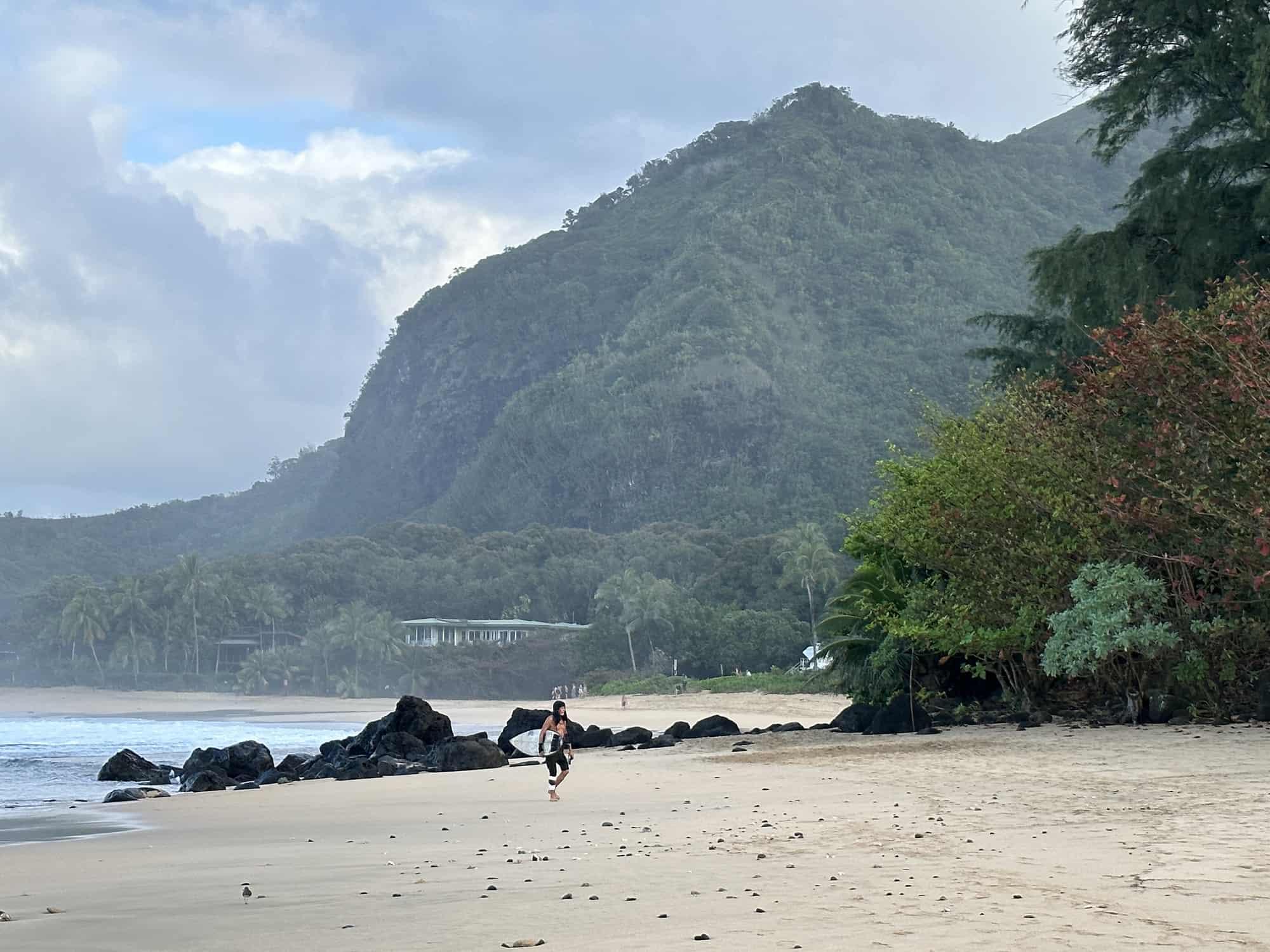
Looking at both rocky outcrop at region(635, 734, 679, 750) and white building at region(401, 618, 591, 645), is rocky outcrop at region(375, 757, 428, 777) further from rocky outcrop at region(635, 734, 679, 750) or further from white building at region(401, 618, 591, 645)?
white building at region(401, 618, 591, 645)

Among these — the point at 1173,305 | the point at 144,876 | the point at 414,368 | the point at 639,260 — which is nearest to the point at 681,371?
the point at 639,260

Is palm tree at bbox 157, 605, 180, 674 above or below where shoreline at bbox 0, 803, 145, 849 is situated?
above

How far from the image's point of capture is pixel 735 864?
727 centimetres

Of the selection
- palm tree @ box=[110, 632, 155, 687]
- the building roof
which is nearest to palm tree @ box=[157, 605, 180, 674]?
palm tree @ box=[110, 632, 155, 687]

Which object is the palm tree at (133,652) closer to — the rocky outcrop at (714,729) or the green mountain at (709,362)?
the green mountain at (709,362)

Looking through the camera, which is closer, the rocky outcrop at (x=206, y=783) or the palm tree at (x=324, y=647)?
the rocky outcrop at (x=206, y=783)

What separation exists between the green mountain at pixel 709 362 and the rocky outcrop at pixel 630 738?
278 ft

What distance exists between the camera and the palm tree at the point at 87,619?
105m

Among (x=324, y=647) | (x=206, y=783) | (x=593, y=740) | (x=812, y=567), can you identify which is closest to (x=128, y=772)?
(x=206, y=783)

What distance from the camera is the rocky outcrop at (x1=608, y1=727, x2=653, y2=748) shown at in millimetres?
22500

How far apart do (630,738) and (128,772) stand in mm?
8584

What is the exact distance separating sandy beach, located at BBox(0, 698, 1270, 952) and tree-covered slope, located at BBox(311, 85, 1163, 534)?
95.5 metres

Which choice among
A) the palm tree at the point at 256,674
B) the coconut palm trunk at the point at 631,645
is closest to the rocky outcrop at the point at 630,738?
the coconut palm trunk at the point at 631,645

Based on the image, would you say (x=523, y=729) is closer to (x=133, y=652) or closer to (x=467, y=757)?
(x=467, y=757)
